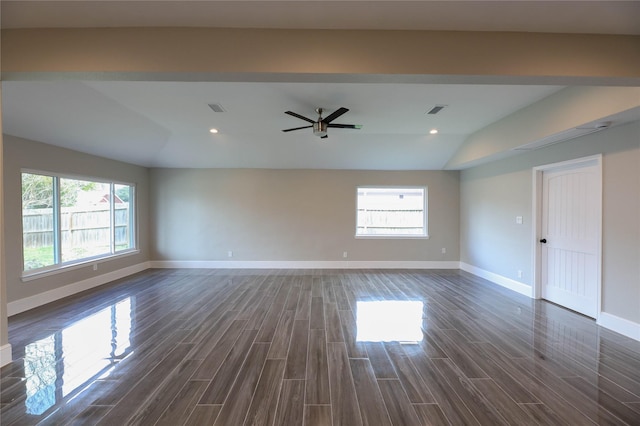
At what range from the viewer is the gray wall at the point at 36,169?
12.1ft

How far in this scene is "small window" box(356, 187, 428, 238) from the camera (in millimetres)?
6996

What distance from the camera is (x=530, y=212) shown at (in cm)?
466

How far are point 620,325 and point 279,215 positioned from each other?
19.4 feet

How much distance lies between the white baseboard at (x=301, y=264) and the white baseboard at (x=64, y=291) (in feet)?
3.12

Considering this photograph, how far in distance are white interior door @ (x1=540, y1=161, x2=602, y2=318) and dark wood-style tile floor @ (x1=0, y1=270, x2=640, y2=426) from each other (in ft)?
1.03

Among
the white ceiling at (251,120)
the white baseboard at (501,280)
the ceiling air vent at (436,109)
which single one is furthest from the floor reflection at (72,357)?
the white baseboard at (501,280)

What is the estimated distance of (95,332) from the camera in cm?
318

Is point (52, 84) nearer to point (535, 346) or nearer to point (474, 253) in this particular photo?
point (535, 346)

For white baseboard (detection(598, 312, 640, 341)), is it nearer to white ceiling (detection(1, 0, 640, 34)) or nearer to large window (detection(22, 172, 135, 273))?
white ceiling (detection(1, 0, 640, 34))

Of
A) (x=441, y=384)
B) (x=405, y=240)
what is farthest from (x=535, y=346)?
(x=405, y=240)

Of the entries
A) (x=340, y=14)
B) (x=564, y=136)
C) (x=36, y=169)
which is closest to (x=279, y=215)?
(x=36, y=169)

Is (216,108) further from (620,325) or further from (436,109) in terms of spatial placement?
(620,325)

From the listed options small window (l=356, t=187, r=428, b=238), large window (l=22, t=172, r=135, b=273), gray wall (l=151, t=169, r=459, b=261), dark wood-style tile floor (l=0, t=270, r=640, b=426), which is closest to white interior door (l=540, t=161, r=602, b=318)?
dark wood-style tile floor (l=0, t=270, r=640, b=426)

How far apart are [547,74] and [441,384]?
2.64 metres
